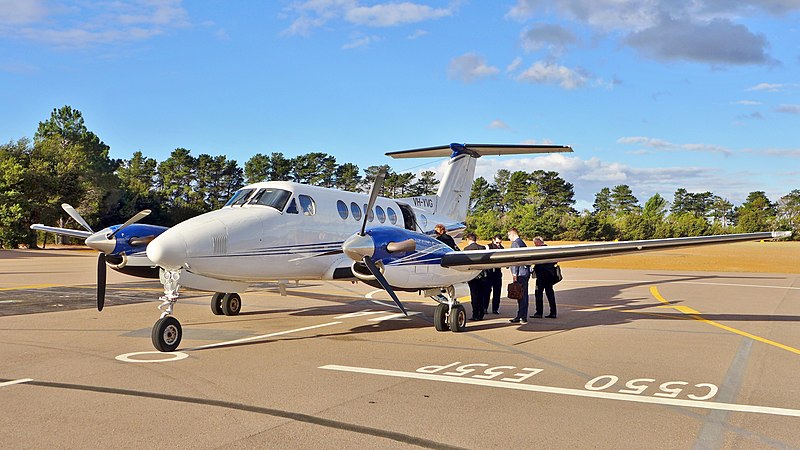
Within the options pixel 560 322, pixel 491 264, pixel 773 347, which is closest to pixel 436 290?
pixel 491 264

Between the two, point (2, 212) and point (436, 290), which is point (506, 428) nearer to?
point (436, 290)

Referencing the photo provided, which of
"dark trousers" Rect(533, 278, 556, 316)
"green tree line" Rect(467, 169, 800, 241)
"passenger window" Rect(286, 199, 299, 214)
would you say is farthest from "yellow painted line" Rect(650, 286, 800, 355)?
"green tree line" Rect(467, 169, 800, 241)

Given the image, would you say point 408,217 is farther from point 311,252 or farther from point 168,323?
point 168,323

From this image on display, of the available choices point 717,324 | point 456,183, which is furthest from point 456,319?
point 456,183

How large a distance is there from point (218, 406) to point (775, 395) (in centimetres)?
598

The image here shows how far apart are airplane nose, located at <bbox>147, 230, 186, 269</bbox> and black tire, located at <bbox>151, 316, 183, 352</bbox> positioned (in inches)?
33.2

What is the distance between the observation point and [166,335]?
28.7 ft

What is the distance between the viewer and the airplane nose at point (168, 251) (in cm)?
876

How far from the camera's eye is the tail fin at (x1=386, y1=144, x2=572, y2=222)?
1895cm

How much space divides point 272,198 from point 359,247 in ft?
7.56

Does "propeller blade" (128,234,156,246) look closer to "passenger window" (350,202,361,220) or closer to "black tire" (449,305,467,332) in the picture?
"passenger window" (350,202,361,220)

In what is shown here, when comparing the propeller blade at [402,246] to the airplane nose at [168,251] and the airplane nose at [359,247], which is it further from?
the airplane nose at [168,251]

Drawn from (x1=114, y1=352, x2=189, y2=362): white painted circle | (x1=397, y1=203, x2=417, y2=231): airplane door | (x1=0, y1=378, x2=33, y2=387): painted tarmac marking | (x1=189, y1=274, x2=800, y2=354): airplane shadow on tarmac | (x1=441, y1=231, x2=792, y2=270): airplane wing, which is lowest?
(x1=189, y1=274, x2=800, y2=354): airplane shadow on tarmac

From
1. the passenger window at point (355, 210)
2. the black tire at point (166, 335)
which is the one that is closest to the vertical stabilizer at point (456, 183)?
the passenger window at point (355, 210)
